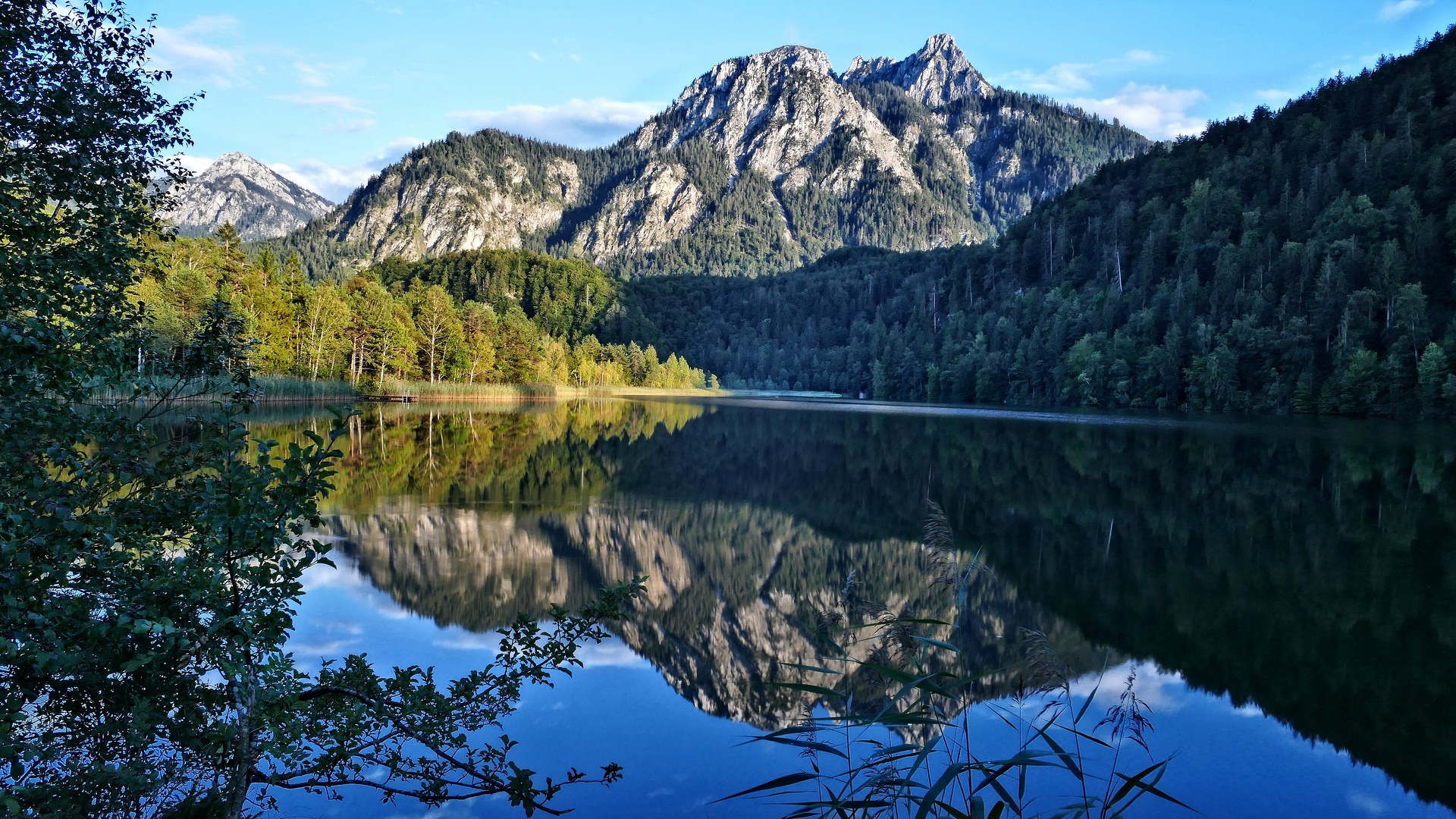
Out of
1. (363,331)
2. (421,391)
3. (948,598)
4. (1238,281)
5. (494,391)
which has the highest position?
(1238,281)

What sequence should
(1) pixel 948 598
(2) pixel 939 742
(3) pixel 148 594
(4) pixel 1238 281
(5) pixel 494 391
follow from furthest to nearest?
(5) pixel 494 391
(4) pixel 1238 281
(1) pixel 948 598
(2) pixel 939 742
(3) pixel 148 594

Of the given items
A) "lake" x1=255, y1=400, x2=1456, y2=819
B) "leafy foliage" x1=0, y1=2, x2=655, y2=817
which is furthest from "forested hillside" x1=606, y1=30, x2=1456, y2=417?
"leafy foliage" x1=0, y1=2, x2=655, y2=817

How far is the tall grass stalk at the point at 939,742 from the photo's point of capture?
4367mm

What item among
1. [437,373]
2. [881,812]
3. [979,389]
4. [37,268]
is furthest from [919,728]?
[979,389]

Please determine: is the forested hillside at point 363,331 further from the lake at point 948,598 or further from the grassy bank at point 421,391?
the lake at point 948,598

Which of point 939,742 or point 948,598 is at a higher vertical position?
point 948,598

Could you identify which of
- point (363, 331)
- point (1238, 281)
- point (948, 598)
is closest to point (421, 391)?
point (363, 331)

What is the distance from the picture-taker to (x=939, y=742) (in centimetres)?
678

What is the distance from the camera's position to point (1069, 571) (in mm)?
11961

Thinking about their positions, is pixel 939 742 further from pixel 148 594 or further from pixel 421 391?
pixel 421 391

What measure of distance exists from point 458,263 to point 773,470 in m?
171

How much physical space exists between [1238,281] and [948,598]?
8988 centimetres

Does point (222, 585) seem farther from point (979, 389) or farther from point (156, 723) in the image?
point (979, 389)

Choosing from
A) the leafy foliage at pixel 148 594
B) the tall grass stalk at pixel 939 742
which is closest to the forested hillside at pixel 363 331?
the leafy foliage at pixel 148 594
